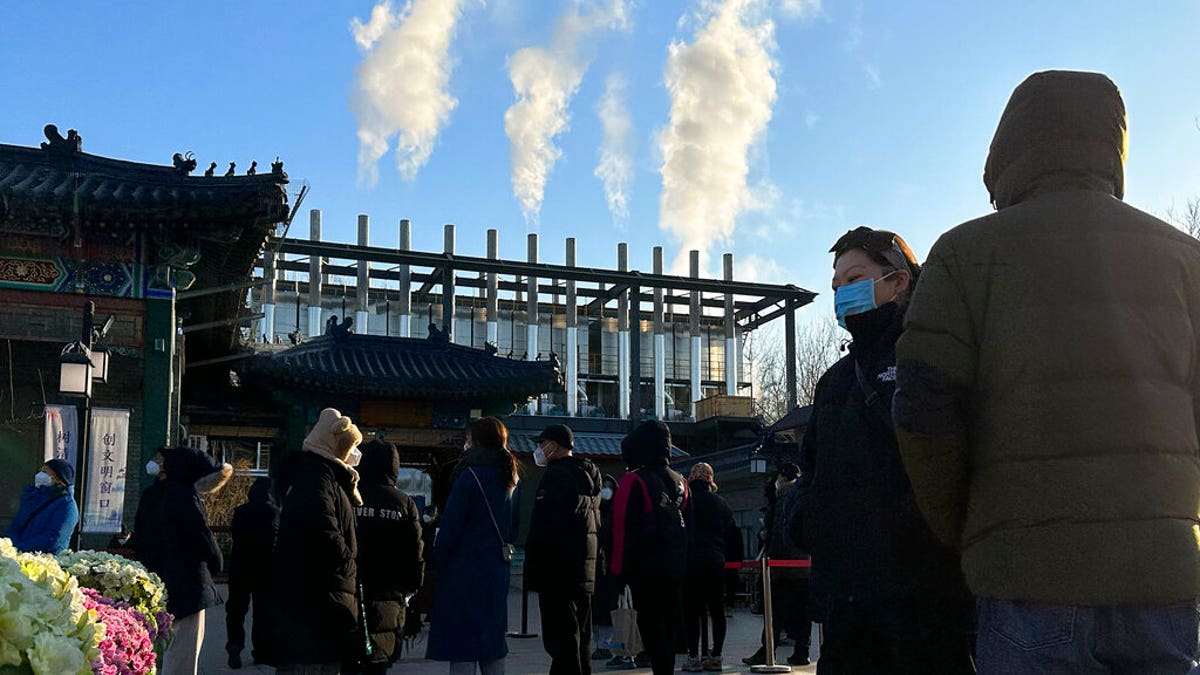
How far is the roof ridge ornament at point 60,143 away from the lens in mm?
13359

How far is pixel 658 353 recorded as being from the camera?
1745 inches

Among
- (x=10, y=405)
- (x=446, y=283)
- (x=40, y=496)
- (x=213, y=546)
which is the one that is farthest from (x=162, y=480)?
(x=446, y=283)

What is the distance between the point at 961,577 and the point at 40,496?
657 cm

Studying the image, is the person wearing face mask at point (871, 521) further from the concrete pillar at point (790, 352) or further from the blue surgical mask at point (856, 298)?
the concrete pillar at point (790, 352)

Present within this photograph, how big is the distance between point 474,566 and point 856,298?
11.0ft

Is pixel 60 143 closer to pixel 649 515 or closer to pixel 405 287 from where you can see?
pixel 649 515

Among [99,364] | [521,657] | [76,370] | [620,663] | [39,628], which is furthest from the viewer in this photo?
[99,364]

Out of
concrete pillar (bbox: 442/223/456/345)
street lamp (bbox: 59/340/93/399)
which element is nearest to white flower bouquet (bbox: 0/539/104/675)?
street lamp (bbox: 59/340/93/399)

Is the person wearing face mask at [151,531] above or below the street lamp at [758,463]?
below

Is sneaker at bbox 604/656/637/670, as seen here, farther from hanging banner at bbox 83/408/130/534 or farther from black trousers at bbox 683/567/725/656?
hanging banner at bbox 83/408/130/534

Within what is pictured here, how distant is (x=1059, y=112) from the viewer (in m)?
2.66

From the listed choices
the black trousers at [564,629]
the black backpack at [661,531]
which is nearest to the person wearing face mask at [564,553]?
the black trousers at [564,629]

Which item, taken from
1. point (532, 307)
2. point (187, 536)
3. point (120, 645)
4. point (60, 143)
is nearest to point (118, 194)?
point (60, 143)

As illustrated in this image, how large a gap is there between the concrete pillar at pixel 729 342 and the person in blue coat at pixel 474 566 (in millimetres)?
40104
